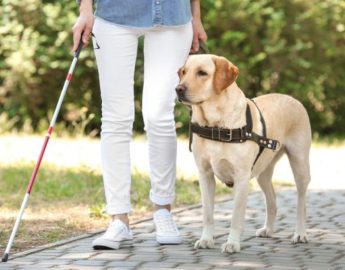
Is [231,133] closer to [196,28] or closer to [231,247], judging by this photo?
[231,247]

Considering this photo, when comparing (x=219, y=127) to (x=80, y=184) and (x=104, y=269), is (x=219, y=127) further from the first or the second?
(x=80, y=184)

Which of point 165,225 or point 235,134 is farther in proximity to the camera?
point 165,225

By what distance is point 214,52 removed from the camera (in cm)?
1539

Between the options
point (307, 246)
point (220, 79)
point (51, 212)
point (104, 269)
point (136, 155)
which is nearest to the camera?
point (104, 269)

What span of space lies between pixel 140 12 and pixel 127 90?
495 mm

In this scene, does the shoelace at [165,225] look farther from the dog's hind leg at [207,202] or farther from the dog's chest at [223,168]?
the dog's chest at [223,168]

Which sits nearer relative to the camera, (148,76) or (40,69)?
(148,76)

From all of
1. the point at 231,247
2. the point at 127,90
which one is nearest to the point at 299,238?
the point at 231,247

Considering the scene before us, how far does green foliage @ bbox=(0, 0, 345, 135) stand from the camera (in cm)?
1482

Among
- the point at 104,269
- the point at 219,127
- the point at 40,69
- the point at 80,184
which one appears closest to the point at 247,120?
the point at 219,127

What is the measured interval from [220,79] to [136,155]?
6.08 metres

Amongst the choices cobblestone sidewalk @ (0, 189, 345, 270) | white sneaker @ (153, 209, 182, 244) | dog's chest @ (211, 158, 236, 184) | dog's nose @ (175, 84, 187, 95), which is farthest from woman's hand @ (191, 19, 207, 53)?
cobblestone sidewalk @ (0, 189, 345, 270)

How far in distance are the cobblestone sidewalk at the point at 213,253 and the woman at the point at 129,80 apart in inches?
8.0

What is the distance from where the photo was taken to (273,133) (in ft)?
20.0
